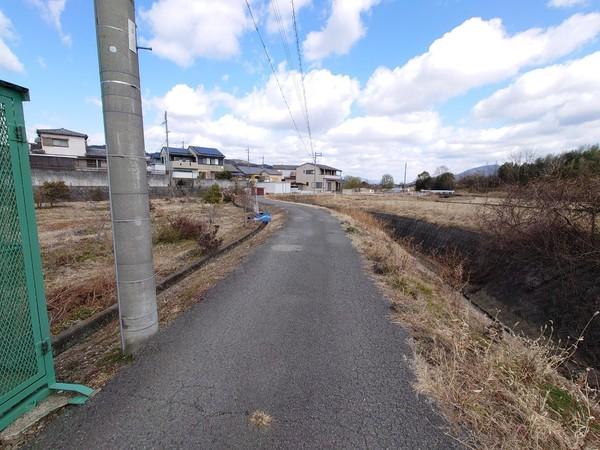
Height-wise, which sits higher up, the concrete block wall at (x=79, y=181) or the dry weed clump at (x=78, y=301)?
the concrete block wall at (x=79, y=181)

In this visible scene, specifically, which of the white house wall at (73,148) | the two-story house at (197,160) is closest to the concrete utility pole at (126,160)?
the white house wall at (73,148)

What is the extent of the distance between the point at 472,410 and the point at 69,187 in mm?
30829

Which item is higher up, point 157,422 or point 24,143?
point 24,143

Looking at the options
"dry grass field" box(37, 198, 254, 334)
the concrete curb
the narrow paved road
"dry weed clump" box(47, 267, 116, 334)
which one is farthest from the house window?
the narrow paved road

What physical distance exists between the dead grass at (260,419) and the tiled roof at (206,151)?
209 ft

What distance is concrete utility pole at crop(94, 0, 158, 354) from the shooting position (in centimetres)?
270

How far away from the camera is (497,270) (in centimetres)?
931

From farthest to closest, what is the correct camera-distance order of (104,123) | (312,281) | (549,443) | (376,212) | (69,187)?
(69,187) < (376,212) < (312,281) < (104,123) < (549,443)

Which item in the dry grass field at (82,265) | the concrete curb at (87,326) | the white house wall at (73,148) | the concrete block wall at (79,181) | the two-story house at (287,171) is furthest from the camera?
the two-story house at (287,171)

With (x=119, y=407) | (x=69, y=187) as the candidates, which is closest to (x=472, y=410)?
(x=119, y=407)

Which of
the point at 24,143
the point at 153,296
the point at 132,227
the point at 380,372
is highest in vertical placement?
the point at 24,143

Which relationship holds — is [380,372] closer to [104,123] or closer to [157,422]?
[157,422]

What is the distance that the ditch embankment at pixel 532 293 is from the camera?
6.14m

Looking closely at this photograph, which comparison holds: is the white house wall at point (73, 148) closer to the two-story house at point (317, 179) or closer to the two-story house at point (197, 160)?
the two-story house at point (197, 160)
